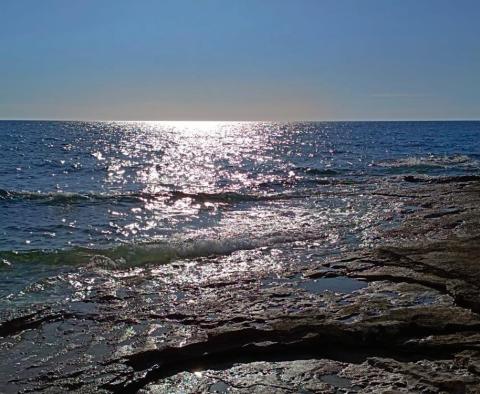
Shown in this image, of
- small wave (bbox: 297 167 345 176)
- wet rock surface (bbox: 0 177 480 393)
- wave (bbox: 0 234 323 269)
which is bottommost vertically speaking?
wave (bbox: 0 234 323 269)

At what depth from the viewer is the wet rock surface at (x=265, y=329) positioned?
557cm

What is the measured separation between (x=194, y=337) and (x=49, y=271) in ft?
19.0

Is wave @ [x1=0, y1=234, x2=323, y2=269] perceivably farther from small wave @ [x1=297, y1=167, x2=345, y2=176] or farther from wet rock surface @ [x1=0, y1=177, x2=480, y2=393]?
small wave @ [x1=297, y1=167, x2=345, y2=176]

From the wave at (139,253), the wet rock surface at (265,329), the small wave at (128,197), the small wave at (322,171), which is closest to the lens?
the wet rock surface at (265,329)

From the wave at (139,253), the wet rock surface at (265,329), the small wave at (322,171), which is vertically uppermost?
the small wave at (322,171)

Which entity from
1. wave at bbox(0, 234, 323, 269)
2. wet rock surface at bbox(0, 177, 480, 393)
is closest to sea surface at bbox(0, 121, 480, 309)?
wave at bbox(0, 234, 323, 269)

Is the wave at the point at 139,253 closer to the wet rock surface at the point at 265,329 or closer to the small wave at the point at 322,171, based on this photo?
the wet rock surface at the point at 265,329

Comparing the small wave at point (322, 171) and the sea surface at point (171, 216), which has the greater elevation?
the small wave at point (322, 171)

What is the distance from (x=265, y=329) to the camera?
675 centimetres

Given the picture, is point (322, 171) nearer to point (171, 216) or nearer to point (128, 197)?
point (128, 197)

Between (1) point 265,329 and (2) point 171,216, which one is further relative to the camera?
(2) point 171,216

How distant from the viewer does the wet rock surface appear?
5574mm

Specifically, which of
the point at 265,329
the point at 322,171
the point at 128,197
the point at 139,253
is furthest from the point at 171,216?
the point at 322,171

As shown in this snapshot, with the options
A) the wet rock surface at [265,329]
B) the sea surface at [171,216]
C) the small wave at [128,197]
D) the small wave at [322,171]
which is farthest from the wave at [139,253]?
the small wave at [322,171]
